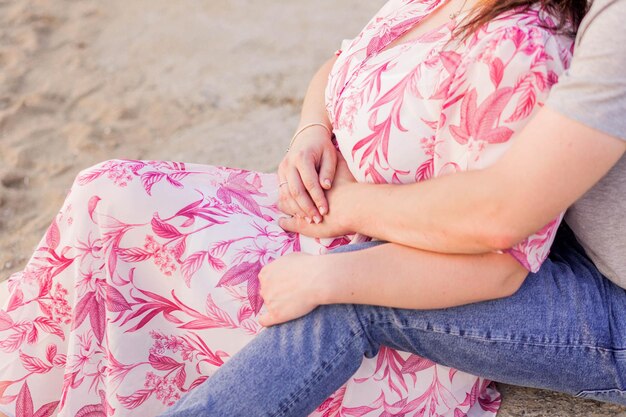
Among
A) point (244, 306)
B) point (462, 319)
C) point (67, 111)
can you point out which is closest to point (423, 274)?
point (462, 319)

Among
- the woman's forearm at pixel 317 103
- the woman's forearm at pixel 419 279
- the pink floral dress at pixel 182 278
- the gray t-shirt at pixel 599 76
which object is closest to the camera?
the gray t-shirt at pixel 599 76

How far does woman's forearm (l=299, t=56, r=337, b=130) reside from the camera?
1987 mm

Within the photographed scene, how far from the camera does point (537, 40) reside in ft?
4.49

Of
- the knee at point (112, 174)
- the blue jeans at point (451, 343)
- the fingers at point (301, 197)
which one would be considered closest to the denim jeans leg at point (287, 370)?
the blue jeans at point (451, 343)

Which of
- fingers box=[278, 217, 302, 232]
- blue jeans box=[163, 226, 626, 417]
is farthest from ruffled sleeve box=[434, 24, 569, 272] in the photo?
fingers box=[278, 217, 302, 232]

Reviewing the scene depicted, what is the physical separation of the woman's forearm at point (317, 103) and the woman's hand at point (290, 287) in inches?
19.4

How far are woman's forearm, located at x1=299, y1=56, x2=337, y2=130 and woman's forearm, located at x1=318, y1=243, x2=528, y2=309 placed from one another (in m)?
0.57

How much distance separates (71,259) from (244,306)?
1.39ft

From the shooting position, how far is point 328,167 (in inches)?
70.2

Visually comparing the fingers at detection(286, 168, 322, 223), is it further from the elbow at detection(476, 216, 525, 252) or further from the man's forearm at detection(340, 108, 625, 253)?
the elbow at detection(476, 216, 525, 252)

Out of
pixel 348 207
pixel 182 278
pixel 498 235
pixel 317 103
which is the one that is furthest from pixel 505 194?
pixel 317 103

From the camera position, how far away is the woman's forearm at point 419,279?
4.73 feet

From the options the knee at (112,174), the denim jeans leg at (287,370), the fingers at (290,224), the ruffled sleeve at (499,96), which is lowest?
the denim jeans leg at (287,370)

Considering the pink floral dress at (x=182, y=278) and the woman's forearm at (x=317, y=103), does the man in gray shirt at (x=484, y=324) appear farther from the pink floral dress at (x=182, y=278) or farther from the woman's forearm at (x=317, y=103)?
the woman's forearm at (x=317, y=103)
